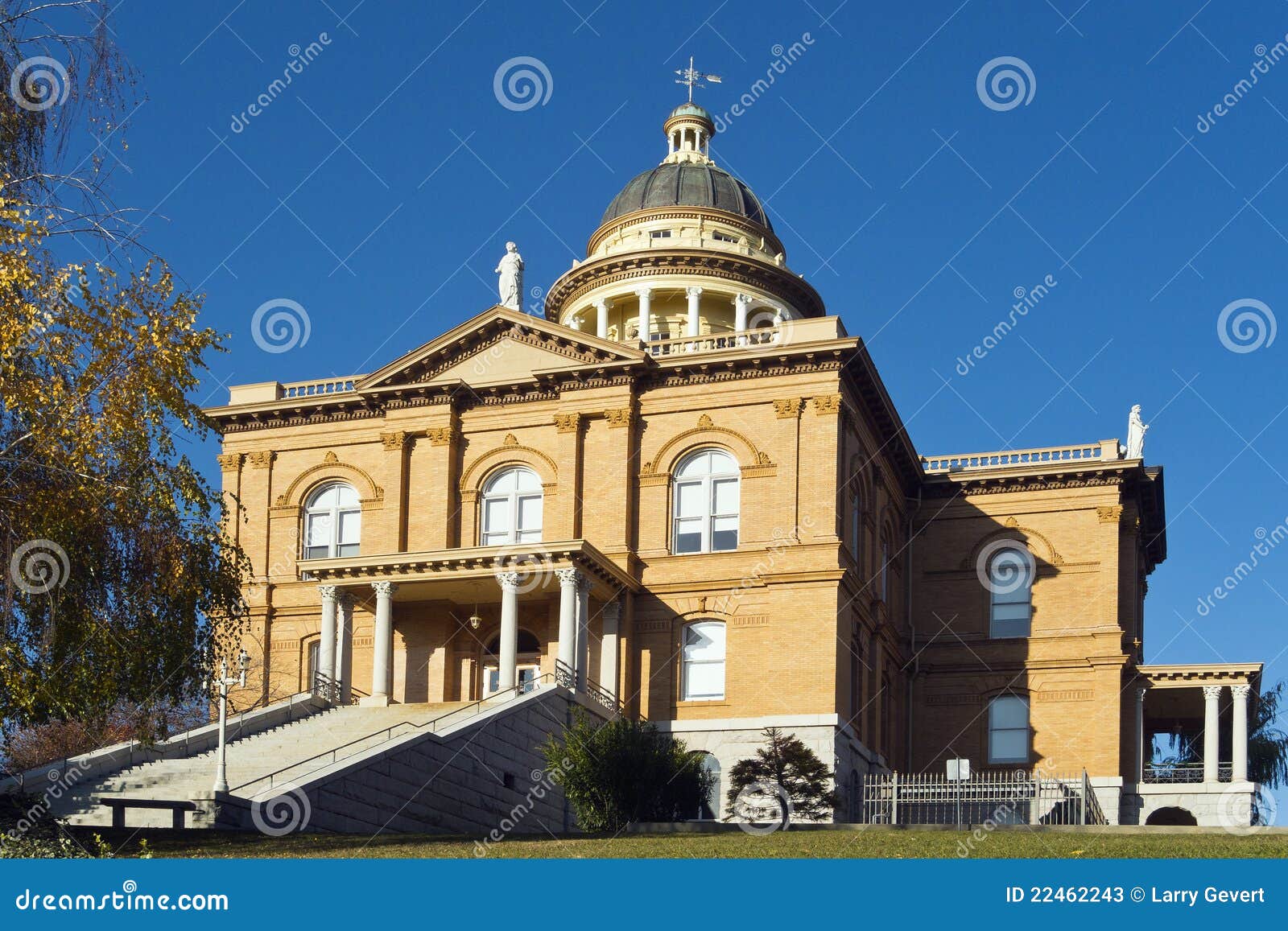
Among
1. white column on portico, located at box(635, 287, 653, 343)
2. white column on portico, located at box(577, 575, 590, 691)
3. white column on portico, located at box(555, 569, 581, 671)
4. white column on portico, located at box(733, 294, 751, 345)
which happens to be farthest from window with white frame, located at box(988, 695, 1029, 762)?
white column on portico, located at box(555, 569, 581, 671)

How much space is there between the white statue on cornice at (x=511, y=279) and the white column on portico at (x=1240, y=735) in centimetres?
2389

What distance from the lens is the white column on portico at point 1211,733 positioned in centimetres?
5066

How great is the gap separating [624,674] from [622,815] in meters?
10.8

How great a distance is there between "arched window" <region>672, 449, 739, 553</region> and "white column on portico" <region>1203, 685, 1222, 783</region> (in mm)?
16579

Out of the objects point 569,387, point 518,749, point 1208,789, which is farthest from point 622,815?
point 1208,789

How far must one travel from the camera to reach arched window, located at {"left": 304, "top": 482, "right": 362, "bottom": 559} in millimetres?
48500

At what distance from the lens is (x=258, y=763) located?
1411 inches

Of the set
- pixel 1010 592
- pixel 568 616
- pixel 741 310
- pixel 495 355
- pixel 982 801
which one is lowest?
pixel 982 801

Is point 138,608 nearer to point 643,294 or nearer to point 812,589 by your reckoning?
point 812,589

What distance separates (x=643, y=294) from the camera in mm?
57000

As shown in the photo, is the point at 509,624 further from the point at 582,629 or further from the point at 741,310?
the point at 741,310

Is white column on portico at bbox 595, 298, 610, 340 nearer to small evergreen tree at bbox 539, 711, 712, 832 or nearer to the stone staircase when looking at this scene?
the stone staircase

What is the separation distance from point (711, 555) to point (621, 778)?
11.4 meters

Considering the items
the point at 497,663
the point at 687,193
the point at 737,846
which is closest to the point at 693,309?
the point at 687,193
